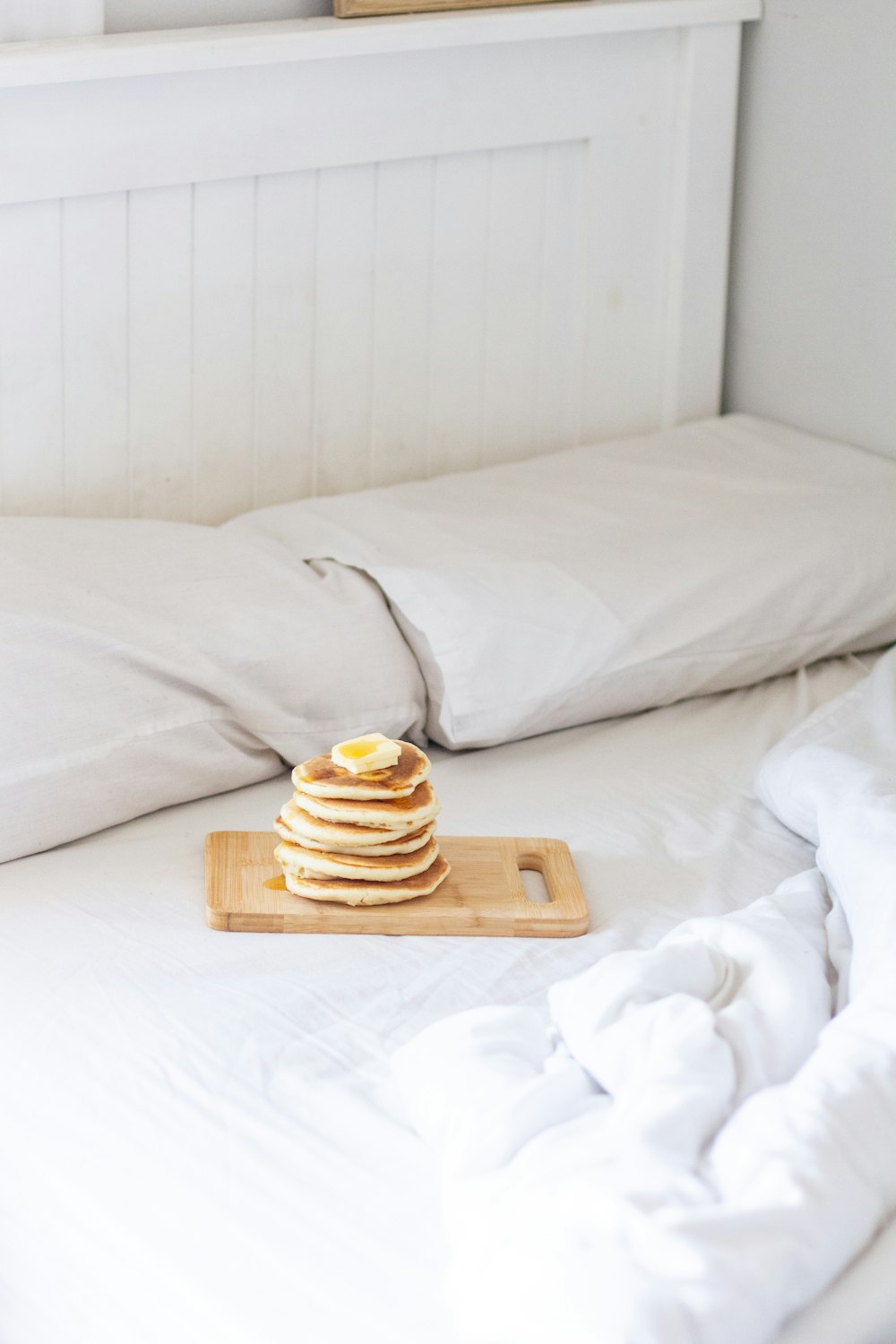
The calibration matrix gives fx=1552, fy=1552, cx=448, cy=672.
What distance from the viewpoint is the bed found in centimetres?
80

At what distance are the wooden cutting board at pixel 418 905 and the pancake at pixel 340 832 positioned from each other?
0.05m

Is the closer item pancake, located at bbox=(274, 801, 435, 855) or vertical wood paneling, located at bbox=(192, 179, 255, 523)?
pancake, located at bbox=(274, 801, 435, 855)

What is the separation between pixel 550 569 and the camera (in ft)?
4.64

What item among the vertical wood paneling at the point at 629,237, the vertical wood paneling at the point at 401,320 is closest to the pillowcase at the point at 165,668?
the vertical wood paneling at the point at 401,320

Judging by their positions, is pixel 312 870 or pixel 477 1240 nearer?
pixel 477 1240

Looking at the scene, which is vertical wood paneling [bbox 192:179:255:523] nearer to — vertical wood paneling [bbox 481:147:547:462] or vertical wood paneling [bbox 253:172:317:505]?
vertical wood paneling [bbox 253:172:317:505]

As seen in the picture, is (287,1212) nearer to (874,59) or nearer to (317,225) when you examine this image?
(317,225)

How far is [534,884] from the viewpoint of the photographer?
Answer: 1170 millimetres

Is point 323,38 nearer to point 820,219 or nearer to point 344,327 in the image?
point 344,327

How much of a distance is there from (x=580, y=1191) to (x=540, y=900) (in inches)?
17.5

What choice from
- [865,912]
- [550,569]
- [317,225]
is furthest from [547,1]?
[865,912]

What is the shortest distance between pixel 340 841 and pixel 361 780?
45 millimetres

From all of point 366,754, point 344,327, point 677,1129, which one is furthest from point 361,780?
point 344,327

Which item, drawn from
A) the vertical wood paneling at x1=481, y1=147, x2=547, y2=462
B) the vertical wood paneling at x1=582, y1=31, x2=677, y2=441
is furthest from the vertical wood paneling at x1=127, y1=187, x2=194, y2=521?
the vertical wood paneling at x1=582, y1=31, x2=677, y2=441
